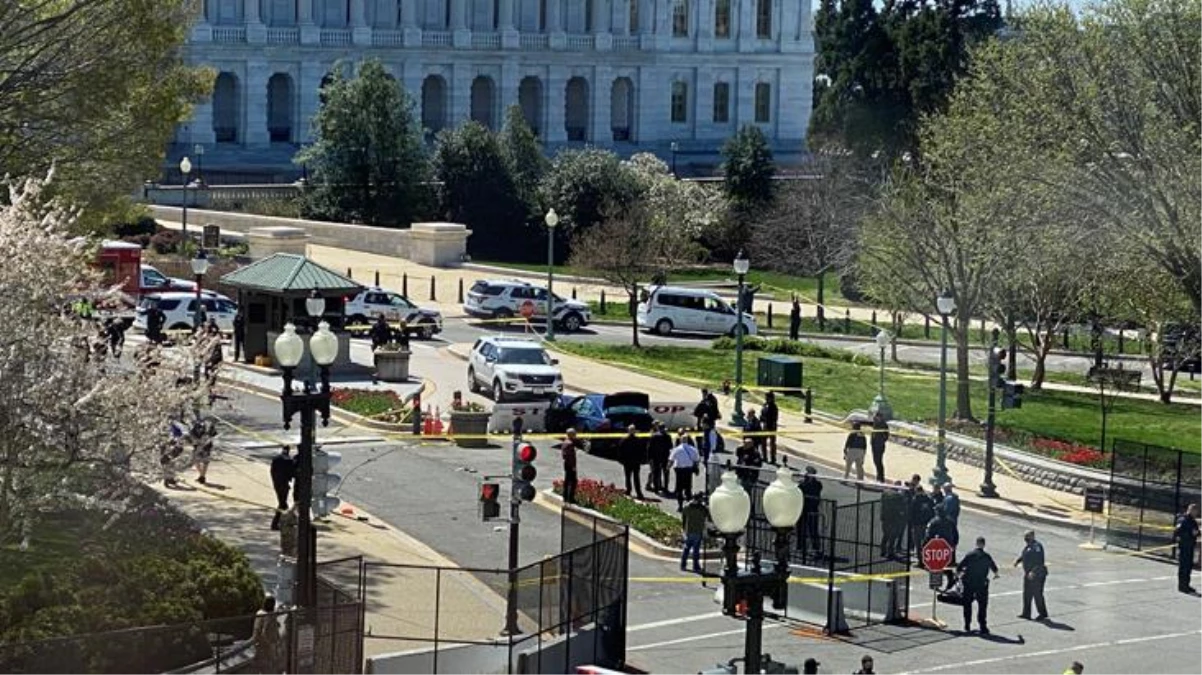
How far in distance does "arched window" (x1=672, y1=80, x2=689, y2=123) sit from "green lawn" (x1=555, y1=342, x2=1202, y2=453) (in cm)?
6992

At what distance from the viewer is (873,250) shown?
57.0 meters

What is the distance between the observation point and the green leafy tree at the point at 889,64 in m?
89.7

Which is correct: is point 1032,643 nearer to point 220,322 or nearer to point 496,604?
point 496,604

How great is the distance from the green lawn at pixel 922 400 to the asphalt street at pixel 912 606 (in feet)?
26.9

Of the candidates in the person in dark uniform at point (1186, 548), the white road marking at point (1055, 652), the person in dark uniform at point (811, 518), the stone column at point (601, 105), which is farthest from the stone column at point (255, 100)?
the white road marking at point (1055, 652)

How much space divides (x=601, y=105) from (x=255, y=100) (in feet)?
69.7

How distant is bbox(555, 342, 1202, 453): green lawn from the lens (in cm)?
4662

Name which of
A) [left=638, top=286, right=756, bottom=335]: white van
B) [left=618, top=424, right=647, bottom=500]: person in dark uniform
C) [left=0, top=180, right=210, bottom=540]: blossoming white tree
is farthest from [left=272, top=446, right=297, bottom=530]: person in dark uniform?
[left=638, top=286, right=756, bottom=335]: white van

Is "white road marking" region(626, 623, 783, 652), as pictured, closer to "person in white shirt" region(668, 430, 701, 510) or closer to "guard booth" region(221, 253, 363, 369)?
"person in white shirt" region(668, 430, 701, 510)

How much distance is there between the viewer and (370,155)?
85.7 metres

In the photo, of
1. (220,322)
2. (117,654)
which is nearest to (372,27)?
(220,322)

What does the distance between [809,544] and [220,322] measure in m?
26.4

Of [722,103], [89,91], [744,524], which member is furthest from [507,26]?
[744,524]

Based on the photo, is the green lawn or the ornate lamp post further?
the green lawn
